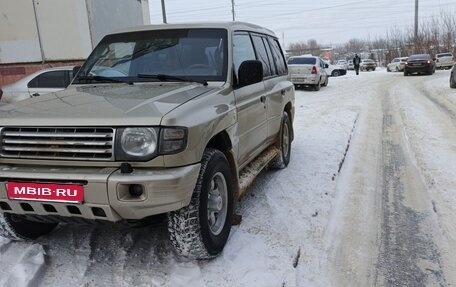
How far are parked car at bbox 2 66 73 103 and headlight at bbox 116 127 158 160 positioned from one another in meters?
8.68

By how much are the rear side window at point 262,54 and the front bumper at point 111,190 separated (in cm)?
255

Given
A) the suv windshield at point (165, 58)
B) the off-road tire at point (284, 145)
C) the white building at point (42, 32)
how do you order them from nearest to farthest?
A: the suv windshield at point (165, 58) → the off-road tire at point (284, 145) → the white building at point (42, 32)

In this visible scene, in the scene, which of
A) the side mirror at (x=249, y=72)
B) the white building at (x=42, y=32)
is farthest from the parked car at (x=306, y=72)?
the side mirror at (x=249, y=72)

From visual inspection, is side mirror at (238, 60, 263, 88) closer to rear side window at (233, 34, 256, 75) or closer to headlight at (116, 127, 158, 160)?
rear side window at (233, 34, 256, 75)

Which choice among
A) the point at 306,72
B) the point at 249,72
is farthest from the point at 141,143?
the point at 306,72

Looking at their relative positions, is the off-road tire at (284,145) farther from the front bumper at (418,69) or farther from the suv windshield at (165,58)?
the front bumper at (418,69)

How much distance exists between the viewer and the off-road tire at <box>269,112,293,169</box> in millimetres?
6160

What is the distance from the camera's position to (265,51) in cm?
572

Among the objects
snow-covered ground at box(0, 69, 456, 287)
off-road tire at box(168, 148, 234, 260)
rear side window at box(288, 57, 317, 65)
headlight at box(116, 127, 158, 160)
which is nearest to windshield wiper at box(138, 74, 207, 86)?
off-road tire at box(168, 148, 234, 260)

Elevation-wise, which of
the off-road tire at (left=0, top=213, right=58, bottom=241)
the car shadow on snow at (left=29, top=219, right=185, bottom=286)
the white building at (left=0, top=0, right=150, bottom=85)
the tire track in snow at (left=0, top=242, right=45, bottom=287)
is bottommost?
the car shadow on snow at (left=29, top=219, right=185, bottom=286)

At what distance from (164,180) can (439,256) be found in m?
2.39

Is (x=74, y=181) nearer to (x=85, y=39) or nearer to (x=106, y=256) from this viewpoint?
(x=106, y=256)

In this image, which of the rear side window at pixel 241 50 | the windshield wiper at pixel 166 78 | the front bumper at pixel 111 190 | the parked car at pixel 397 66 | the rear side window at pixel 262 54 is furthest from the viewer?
the parked car at pixel 397 66

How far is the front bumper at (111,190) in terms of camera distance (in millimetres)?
2895
